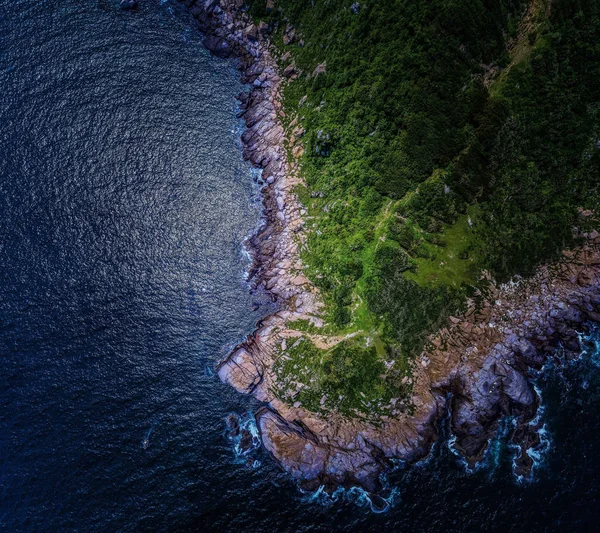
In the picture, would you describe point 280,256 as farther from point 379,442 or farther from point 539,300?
point 539,300

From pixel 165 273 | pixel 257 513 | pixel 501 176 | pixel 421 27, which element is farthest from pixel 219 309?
pixel 421 27

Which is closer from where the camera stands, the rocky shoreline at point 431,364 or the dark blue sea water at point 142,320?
the dark blue sea water at point 142,320

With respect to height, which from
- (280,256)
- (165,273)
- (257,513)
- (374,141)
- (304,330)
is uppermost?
(374,141)

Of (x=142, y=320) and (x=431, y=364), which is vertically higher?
(x=431, y=364)

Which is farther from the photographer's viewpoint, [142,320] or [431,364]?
[142,320]
